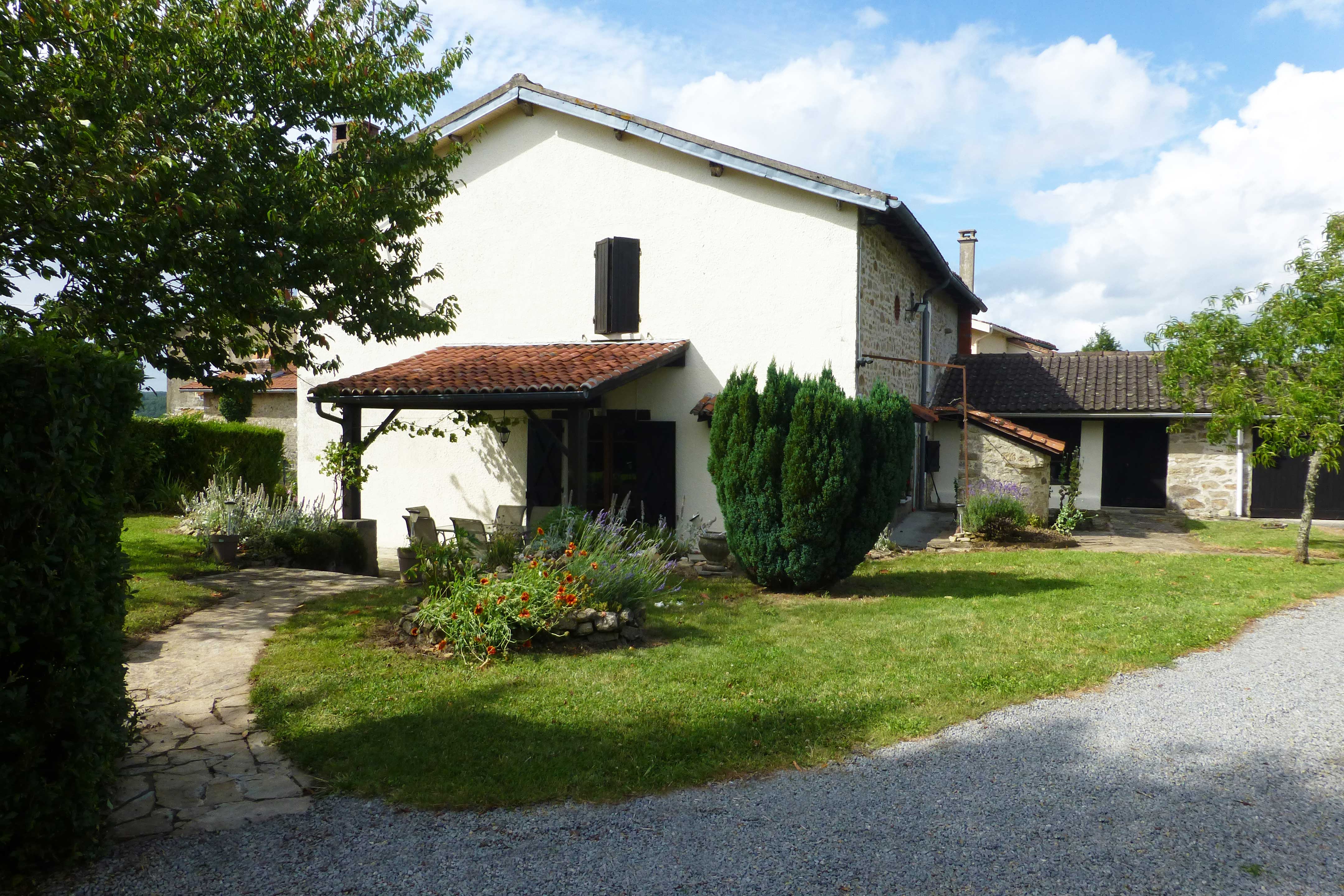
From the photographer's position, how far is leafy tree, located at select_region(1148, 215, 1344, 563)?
426 inches

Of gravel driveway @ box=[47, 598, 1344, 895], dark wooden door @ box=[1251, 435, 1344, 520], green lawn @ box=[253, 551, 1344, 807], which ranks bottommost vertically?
gravel driveway @ box=[47, 598, 1344, 895]

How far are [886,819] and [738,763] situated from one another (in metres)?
0.86

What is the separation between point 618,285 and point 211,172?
5.69 meters

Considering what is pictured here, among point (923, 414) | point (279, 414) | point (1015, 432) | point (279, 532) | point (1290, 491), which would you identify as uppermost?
point (279, 414)

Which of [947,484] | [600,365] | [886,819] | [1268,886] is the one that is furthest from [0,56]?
[947,484]

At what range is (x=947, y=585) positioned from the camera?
9.56m

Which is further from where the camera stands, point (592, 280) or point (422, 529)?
point (592, 280)

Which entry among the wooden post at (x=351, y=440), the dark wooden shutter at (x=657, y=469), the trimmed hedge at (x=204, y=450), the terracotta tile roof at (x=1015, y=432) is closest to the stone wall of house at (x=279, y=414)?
the trimmed hedge at (x=204, y=450)

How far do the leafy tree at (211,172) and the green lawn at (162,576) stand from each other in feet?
6.99

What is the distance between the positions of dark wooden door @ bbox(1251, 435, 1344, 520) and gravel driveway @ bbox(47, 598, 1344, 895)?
14.8m

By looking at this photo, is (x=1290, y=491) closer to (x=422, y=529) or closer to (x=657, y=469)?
(x=657, y=469)

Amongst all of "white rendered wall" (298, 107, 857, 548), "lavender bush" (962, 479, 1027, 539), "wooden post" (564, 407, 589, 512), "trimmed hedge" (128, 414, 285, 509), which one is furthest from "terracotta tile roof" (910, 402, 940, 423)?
"trimmed hedge" (128, 414, 285, 509)

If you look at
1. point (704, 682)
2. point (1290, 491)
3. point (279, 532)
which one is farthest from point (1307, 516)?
point (279, 532)

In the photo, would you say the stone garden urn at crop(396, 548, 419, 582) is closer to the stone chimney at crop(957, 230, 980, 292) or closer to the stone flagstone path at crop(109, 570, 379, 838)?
the stone flagstone path at crop(109, 570, 379, 838)
